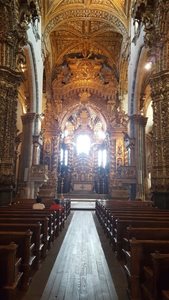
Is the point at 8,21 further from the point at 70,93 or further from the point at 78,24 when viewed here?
the point at 70,93

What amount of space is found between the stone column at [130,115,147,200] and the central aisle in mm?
9060

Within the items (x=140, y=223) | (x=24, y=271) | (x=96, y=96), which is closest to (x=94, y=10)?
(x=96, y=96)

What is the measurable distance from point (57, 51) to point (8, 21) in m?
14.7

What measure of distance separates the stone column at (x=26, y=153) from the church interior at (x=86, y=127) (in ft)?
0.19

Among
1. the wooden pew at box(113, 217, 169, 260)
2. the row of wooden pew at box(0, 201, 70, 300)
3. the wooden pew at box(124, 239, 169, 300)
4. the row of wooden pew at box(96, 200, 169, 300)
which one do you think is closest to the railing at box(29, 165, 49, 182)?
the row of wooden pew at box(0, 201, 70, 300)

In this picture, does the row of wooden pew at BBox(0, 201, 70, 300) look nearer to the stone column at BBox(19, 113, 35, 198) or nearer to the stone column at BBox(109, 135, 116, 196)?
the stone column at BBox(19, 113, 35, 198)

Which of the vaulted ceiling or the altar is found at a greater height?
the vaulted ceiling

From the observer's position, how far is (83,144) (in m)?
34.2

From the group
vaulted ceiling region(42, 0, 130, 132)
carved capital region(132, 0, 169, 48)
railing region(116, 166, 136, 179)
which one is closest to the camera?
carved capital region(132, 0, 169, 48)

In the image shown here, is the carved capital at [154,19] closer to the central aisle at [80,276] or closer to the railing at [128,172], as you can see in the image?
the railing at [128,172]

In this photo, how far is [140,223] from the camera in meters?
4.46

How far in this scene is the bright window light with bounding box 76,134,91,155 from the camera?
33.8m

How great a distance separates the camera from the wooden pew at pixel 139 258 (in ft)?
9.52

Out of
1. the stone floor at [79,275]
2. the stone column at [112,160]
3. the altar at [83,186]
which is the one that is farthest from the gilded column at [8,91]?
the altar at [83,186]
